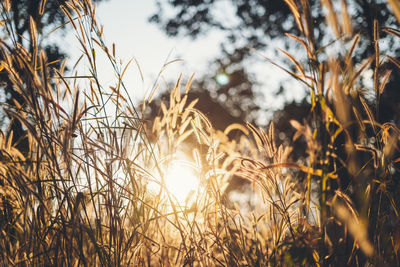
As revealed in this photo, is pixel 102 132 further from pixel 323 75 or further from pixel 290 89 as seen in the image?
pixel 290 89

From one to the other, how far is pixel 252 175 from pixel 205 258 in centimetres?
32

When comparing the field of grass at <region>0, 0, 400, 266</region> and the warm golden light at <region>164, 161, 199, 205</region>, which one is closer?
the field of grass at <region>0, 0, 400, 266</region>

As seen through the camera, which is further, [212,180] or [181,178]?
[181,178]

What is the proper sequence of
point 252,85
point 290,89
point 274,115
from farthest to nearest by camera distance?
point 252,85, point 274,115, point 290,89

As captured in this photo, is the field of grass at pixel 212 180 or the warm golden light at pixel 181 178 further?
the warm golden light at pixel 181 178

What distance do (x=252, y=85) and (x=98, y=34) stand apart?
8046 millimetres

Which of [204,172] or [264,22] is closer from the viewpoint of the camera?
[204,172]

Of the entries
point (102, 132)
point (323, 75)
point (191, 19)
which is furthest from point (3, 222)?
point (191, 19)

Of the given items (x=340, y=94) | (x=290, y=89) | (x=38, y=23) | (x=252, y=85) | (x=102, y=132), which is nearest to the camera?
(x=340, y=94)

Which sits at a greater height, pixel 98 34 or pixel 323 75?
pixel 98 34

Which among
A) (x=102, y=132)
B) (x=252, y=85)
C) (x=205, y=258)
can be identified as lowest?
(x=205, y=258)

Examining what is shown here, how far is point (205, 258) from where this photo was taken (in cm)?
99

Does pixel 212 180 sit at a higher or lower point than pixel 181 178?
lower

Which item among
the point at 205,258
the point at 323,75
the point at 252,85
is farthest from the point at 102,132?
the point at 252,85
